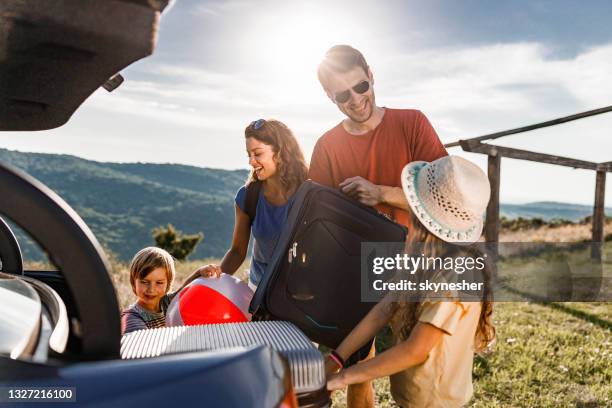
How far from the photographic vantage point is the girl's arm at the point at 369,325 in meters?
2.27

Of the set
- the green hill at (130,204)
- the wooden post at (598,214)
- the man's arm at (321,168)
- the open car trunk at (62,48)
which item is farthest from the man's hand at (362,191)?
the green hill at (130,204)

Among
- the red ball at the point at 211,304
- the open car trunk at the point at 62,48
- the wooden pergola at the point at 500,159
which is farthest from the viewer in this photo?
the wooden pergola at the point at 500,159

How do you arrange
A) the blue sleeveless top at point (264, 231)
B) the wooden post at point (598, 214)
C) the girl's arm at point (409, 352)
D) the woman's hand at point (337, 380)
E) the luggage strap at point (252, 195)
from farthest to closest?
the wooden post at point (598, 214), the luggage strap at point (252, 195), the blue sleeveless top at point (264, 231), the girl's arm at point (409, 352), the woman's hand at point (337, 380)

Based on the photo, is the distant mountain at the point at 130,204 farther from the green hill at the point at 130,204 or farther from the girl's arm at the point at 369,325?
the girl's arm at the point at 369,325

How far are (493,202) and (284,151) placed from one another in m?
5.27

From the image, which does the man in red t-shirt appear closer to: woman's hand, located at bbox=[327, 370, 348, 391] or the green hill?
woman's hand, located at bbox=[327, 370, 348, 391]

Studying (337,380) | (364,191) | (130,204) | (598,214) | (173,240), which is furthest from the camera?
(130,204)

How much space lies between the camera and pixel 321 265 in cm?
229

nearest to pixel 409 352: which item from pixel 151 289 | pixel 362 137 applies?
pixel 362 137

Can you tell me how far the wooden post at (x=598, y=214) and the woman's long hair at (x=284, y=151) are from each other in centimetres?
762

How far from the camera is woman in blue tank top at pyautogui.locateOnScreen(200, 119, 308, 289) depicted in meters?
3.18

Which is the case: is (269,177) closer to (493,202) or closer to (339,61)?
(339,61)

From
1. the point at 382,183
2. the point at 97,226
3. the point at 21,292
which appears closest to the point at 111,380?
the point at 21,292

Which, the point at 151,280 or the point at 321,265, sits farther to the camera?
the point at 151,280
